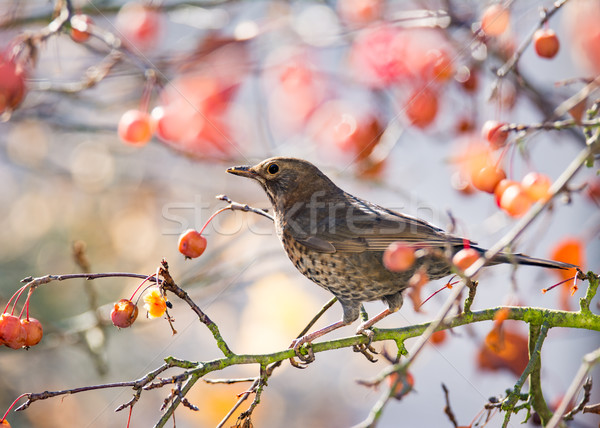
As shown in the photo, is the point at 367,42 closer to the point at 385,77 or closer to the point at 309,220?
the point at 385,77

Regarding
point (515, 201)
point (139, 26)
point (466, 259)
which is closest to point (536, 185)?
point (515, 201)

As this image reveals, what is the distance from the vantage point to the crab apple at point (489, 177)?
124 inches

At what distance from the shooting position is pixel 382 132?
4602 mm

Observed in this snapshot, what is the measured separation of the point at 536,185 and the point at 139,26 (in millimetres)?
3283

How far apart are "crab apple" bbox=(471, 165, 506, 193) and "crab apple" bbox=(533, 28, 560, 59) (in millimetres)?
579

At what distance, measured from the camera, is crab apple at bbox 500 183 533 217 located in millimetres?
2885

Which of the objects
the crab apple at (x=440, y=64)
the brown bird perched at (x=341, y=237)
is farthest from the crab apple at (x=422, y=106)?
the brown bird perched at (x=341, y=237)

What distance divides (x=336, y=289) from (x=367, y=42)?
1.88 m

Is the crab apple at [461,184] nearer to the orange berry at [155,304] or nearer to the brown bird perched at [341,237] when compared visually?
the brown bird perched at [341,237]

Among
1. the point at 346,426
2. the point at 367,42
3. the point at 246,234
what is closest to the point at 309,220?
the point at 367,42

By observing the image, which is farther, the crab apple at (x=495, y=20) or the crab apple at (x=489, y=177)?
the crab apple at (x=495, y=20)

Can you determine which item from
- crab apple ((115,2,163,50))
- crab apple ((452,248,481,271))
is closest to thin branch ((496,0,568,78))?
crab apple ((452,248,481,271))

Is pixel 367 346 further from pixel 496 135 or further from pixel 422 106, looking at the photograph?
pixel 422 106

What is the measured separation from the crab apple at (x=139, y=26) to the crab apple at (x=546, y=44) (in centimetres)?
281
